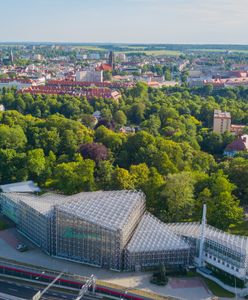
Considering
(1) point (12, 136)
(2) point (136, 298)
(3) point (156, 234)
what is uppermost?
(1) point (12, 136)

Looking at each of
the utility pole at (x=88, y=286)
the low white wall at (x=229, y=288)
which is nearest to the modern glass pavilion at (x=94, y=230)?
the utility pole at (x=88, y=286)

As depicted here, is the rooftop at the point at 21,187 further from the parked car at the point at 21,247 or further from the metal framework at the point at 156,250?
the metal framework at the point at 156,250

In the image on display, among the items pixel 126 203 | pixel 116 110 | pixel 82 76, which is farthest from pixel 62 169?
pixel 82 76

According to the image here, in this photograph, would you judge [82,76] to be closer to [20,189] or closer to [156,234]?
[20,189]

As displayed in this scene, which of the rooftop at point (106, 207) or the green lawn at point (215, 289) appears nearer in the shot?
the green lawn at point (215, 289)

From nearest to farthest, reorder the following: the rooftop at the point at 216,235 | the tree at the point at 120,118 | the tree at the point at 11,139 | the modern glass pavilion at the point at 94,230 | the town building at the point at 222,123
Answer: the rooftop at the point at 216,235
the modern glass pavilion at the point at 94,230
the tree at the point at 11,139
the town building at the point at 222,123
the tree at the point at 120,118

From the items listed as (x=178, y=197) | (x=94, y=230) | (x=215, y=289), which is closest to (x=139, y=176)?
(x=178, y=197)

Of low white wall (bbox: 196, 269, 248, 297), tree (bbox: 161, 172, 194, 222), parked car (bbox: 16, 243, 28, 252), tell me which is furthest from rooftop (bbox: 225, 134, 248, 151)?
parked car (bbox: 16, 243, 28, 252)
